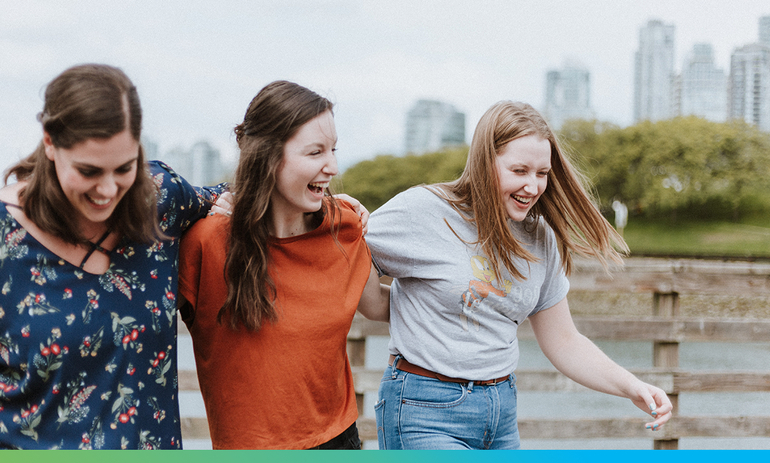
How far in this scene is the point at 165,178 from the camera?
1.60m

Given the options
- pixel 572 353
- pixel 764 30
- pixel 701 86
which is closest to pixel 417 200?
pixel 572 353

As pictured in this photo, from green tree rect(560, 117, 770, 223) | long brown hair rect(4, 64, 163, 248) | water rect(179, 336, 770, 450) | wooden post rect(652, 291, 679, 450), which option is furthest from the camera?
green tree rect(560, 117, 770, 223)

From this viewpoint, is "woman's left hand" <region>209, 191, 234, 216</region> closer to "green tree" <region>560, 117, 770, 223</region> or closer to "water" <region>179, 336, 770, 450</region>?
"water" <region>179, 336, 770, 450</region>

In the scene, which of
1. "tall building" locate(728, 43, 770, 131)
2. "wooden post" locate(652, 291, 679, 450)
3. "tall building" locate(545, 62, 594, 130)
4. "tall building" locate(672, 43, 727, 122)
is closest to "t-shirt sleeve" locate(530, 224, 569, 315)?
"wooden post" locate(652, 291, 679, 450)

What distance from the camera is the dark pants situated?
5.73ft

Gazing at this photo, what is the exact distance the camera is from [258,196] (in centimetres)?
170

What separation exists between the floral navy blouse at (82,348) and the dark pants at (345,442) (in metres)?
0.43

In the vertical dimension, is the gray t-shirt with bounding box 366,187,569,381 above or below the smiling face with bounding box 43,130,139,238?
below

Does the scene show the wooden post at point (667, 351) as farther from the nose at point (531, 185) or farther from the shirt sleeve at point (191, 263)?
the shirt sleeve at point (191, 263)

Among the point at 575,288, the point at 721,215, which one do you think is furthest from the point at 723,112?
the point at 575,288

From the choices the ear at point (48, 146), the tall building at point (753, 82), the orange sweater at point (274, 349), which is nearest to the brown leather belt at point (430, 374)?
the orange sweater at point (274, 349)

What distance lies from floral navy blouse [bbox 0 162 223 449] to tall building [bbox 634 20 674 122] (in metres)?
70.1

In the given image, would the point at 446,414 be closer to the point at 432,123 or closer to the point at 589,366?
the point at 589,366

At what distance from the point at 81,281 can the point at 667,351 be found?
2.95 m
